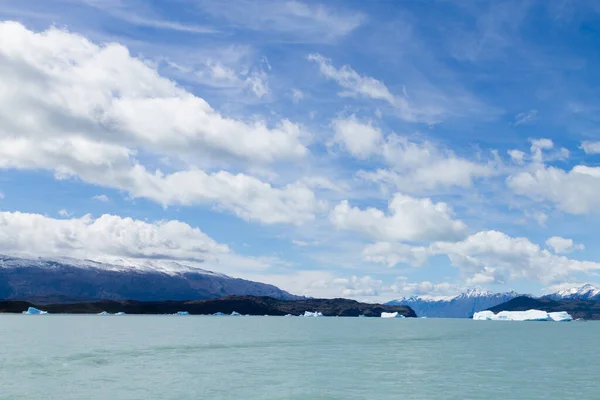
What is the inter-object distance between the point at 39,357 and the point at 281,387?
38916mm

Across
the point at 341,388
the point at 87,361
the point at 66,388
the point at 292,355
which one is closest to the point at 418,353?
the point at 292,355

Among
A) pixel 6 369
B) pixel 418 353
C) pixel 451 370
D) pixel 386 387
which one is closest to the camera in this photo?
pixel 386 387

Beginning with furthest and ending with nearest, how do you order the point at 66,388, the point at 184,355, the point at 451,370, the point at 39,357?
the point at 184,355
the point at 39,357
the point at 451,370
the point at 66,388

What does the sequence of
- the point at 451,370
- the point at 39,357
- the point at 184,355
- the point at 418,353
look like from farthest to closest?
the point at 418,353
the point at 184,355
the point at 39,357
the point at 451,370

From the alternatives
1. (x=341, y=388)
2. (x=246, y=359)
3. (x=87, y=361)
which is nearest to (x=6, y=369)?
(x=87, y=361)

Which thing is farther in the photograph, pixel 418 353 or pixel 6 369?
pixel 418 353

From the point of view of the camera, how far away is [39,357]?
222ft

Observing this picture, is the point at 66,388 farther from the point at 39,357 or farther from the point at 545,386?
the point at 545,386

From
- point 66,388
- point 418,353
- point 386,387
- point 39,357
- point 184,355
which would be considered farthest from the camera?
point 418,353

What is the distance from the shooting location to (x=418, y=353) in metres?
82.1

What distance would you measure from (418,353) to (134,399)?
5321 cm

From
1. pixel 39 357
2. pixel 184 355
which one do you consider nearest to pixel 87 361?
pixel 39 357

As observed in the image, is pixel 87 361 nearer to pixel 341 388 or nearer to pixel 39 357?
pixel 39 357

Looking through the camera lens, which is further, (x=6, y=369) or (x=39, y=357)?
(x=39, y=357)
